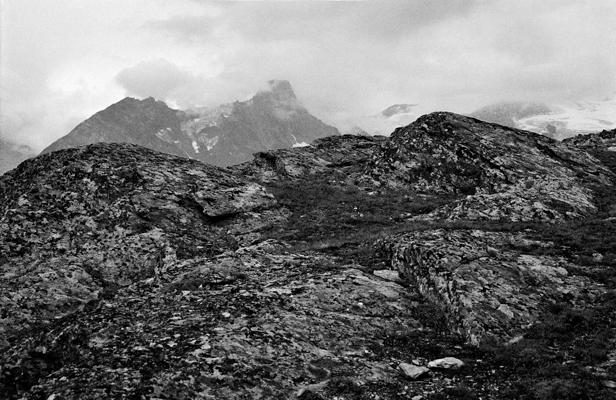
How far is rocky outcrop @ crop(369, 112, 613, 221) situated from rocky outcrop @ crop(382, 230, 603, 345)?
6.68 metres

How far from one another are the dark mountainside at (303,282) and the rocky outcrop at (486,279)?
0.23 ft

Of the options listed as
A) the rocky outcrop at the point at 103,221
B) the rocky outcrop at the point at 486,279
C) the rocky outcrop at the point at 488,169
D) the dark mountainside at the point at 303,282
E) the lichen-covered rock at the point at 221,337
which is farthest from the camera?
the rocky outcrop at the point at 488,169

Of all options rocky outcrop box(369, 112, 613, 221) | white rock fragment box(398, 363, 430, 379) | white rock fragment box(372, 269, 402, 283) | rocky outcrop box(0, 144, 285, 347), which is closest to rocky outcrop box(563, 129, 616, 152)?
rocky outcrop box(369, 112, 613, 221)

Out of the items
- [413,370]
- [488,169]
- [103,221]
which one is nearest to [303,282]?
[413,370]

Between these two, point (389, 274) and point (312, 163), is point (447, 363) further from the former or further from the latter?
point (312, 163)

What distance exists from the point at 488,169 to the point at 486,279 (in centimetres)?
1955

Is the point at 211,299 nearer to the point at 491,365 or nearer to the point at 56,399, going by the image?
the point at 56,399

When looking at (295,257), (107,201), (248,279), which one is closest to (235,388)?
(248,279)

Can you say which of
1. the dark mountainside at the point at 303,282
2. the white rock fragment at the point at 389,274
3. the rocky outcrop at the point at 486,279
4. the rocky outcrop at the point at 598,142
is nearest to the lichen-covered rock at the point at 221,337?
the dark mountainside at the point at 303,282

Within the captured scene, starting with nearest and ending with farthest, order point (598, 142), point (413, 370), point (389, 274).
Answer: point (413, 370) < point (389, 274) < point (598, 142)

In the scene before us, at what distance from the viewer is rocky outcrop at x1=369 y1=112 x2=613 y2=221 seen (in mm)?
25859

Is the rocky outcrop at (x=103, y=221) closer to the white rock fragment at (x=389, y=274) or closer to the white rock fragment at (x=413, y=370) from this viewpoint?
the white rock fragment at (x=389, y=274)

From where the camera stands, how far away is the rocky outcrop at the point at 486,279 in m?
14.6

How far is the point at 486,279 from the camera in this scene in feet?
52.7
